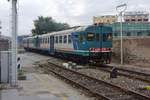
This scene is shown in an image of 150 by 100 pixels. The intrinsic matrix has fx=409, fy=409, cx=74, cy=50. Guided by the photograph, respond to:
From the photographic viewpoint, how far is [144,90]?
46.7ft

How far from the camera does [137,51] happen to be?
30.9m

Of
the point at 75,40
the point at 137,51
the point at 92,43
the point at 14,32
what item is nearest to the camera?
the point at 14,32

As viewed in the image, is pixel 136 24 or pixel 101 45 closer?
pixel 101 45

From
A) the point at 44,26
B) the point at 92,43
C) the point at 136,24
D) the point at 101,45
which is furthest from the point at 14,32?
the point at 136,24

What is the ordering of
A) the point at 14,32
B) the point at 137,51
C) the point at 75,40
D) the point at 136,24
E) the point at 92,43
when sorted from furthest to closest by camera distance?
the point at 136,24 < the point at 137,51 < the point at 75,40 < the point at 92,43 < the point at 14,32

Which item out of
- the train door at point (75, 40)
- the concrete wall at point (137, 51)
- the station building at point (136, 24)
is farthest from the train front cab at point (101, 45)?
the station building at point (136, 24)

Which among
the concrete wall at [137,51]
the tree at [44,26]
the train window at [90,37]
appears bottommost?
the concrete wall at [137,51]

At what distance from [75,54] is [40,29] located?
2634 inches

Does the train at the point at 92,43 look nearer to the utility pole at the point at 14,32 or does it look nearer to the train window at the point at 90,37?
the train window at the point at 90,37

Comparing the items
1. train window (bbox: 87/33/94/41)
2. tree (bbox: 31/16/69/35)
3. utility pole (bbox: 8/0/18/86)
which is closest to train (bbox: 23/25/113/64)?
train window (bbox: 87/33/94/41)

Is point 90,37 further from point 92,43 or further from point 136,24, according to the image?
point 136,24

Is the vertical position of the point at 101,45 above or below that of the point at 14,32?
below

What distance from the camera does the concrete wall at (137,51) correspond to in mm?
29873

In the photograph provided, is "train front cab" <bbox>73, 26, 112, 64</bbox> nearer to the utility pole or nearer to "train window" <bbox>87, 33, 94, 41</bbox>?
"train window" <bbox>87, 33, 94, 41</bbox>
